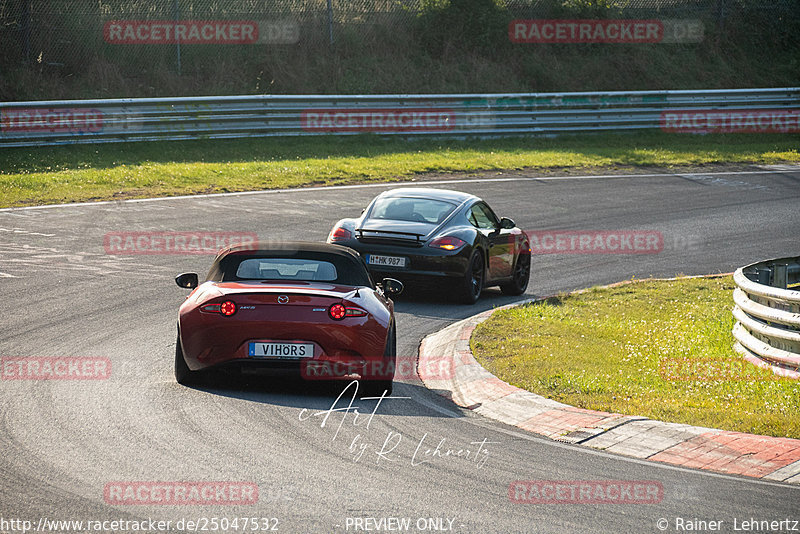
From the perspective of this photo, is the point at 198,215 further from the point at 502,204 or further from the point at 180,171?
the point at 502,204

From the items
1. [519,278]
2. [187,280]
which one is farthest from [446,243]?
[187,280]

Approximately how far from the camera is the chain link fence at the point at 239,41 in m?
28.7

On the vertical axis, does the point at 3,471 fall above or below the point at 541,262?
above

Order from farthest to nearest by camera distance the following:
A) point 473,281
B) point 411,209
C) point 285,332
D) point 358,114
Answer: point 358,114
point 411,209
point 473,281
point 285,332

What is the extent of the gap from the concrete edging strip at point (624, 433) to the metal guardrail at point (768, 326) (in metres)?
2.38

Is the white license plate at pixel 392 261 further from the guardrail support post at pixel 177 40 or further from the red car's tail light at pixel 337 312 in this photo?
the guardrail support post at pixel 177 40

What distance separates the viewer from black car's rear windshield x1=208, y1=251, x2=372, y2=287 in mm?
9078

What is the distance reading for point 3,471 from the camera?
616 centimetres

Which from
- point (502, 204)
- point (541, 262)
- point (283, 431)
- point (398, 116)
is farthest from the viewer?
point (398, 116)

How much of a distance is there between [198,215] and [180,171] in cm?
427

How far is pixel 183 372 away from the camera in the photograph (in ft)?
28.6

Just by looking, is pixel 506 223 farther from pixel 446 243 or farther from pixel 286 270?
pixel 286 270

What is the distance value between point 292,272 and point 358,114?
60.7 ft

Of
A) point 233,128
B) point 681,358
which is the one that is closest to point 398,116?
point 233,128
